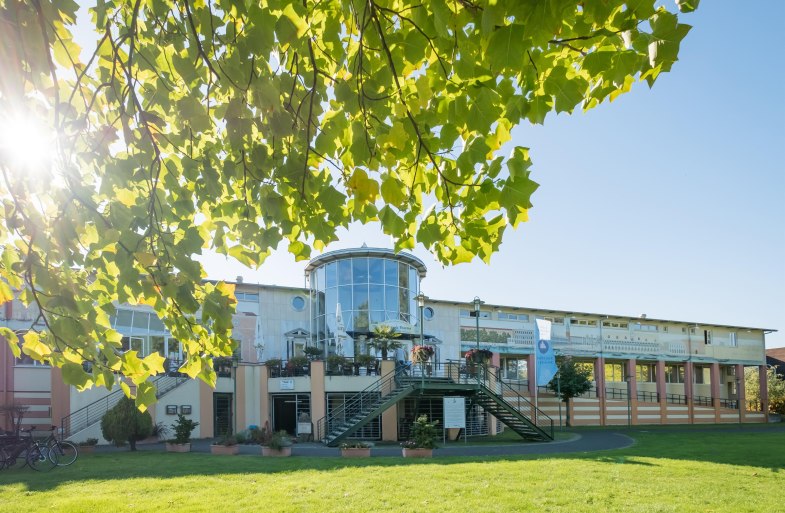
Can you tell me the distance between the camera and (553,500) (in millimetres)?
9891

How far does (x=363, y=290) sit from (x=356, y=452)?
1293 centimetres

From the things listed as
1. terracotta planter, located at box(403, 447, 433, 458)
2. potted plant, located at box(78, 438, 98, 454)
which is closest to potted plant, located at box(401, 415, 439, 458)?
terracotta planter, located at box(403, 447, 433, 458)

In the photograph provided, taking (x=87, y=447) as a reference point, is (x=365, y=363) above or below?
above

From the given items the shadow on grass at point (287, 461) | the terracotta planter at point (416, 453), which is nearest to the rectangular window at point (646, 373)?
the shadow on grass at point (287, 461)

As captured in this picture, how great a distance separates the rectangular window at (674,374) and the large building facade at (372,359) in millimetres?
73

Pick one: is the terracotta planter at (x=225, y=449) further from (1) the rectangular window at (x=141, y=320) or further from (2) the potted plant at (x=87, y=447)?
(1) the rectangular window at (x=141, y=320)

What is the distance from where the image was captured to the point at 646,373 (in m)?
44.4

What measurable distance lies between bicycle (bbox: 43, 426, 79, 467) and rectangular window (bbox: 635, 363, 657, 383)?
35806mm

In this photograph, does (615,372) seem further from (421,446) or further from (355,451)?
(355,451)

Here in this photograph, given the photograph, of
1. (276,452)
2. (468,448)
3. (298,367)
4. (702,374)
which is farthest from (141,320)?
(702,374)

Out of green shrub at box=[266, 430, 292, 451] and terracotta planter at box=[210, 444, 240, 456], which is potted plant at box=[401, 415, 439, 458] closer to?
green shrub at box=[266, 430, 292, 451]

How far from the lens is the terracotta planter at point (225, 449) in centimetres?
1814

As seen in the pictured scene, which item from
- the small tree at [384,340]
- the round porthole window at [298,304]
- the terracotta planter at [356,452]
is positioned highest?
the round porthole window at [298,304]

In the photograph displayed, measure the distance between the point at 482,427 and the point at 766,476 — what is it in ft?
50.4
